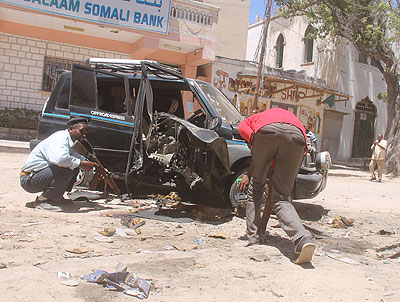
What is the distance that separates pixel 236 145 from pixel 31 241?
2.88 metres

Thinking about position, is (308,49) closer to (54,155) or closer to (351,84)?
(351,84)

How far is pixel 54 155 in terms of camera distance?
15.1ft

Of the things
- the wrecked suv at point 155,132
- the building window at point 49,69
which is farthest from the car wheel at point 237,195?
the building window at point 49,69

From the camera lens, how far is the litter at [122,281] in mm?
2582

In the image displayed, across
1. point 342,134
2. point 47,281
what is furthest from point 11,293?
point 342,134

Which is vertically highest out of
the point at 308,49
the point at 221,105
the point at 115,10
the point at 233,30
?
the point at 233,30

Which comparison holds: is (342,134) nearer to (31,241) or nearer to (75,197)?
(75,197)

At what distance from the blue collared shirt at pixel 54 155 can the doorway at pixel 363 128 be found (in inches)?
791

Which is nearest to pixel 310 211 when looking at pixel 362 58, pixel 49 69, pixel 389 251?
pixel 389 251

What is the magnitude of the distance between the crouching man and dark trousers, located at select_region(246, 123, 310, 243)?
2228 millimetres

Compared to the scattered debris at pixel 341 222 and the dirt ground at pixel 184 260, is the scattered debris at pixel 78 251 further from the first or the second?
the scattered debris at pixel 341 222

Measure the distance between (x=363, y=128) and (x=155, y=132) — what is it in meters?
19.6

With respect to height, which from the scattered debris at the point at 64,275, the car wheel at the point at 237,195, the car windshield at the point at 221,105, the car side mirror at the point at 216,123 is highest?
the car windshield at the point at 221,105

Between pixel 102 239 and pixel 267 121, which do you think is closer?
pixel 267 121
